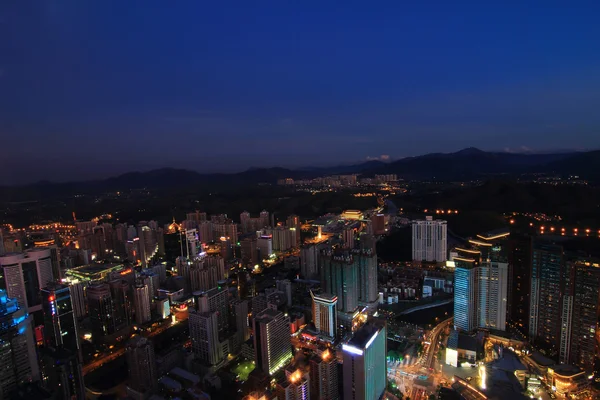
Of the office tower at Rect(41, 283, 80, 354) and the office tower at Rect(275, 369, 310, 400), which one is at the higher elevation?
the office tower at Rect(41, 283, 80, 354)

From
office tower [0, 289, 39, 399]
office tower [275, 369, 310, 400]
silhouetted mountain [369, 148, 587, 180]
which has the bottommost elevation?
office tower [275, 369, 310, 400]

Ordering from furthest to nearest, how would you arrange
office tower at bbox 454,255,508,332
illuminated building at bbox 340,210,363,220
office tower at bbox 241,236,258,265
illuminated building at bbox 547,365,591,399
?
Answer: 1. illuminated building at bbox 340,210,363,220
2. office tower at bbox 241,236,258,265
3. office tower at bbox 454,255,508,332
4. illuminated building at bbox 547,365,591,399

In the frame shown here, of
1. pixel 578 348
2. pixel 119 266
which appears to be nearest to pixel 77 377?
pixel 119 266

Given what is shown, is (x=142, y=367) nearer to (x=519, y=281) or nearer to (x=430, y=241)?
(x=519, y=281)

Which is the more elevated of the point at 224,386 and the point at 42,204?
the point at 42,204

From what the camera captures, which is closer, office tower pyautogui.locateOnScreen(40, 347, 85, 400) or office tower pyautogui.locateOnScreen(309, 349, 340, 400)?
office tower pyautogui.locateOnScreen(40, 347, 85, 400)

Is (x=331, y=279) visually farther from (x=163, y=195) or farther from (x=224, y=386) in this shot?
(x=163, y=195)

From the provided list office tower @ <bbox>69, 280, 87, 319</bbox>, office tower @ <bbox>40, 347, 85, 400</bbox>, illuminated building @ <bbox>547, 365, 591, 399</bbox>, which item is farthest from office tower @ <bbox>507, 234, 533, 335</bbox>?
office tower @ <bbox>69, 280, 87, 319</bbox>

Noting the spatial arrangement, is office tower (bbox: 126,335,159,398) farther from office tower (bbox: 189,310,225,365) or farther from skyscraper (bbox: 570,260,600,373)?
skyscraper (bbox: 570,260,600,373)
